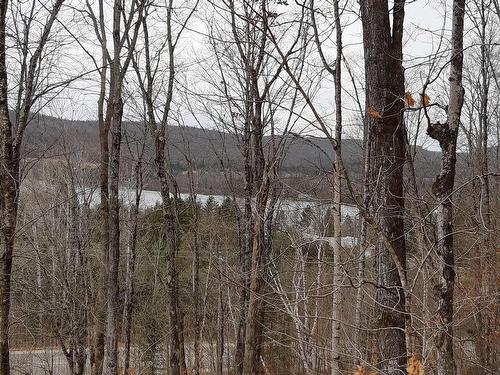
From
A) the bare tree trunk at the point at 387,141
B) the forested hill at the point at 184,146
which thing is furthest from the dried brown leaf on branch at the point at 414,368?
the forested hill at the point at 184,146

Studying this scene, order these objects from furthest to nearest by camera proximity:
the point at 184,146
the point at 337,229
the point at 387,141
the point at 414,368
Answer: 1. the point at 184,146
2. the point at 337,229
3. the point at 387,141
4. the point at 414,368

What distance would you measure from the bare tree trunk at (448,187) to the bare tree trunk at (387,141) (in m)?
0.46

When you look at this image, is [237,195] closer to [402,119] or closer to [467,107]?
[402,119]

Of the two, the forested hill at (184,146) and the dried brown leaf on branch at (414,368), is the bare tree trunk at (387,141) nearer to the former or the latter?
the dried brown leaf on branch at (414,368)

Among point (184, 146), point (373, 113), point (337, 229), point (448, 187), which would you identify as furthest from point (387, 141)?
point (184, 146)

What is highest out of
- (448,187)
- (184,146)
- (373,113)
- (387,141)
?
(184,146)

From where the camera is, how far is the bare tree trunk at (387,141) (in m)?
4.45

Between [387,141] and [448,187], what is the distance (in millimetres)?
834

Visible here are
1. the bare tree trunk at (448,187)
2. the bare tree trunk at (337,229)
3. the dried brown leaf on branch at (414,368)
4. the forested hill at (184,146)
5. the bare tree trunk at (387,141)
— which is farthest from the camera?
the forested hill at (184,146)

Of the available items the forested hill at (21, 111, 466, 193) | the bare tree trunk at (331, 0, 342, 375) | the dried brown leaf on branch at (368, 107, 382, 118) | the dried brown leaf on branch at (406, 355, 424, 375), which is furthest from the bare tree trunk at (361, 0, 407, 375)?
the forested hill at (21, 111, 466, 193)

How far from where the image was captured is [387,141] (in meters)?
4.70

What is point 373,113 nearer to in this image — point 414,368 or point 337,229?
point 337,229

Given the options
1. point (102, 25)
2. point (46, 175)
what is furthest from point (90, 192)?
point (102, 25)

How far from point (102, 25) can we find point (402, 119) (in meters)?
5.64
